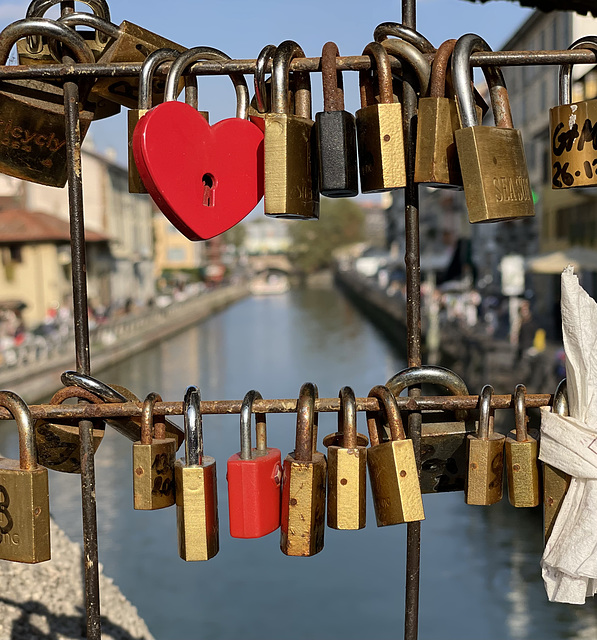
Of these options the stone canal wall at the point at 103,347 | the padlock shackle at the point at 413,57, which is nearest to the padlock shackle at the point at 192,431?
the padlock shackle at the point at 413,57

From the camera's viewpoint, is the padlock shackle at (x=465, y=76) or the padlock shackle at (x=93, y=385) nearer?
the padlock shackle at (x=465, y=76)

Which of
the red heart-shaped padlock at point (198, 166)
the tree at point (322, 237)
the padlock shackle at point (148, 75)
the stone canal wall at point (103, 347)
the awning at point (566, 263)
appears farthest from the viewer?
the tree at point (322, 237)

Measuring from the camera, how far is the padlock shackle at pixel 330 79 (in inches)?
46.6

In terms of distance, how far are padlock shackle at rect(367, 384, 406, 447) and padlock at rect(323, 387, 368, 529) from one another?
0.04 metres

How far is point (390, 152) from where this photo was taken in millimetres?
1169

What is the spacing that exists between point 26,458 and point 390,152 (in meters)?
0.68

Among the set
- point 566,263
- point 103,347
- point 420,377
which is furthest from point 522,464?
point 103,347

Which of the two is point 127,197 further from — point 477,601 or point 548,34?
point 477,601

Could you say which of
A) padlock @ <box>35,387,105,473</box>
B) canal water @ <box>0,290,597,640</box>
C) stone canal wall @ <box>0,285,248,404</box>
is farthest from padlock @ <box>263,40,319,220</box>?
stone canal wall @ <box>0,285,248,404</box>

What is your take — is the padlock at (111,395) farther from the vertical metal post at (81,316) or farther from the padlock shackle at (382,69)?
the padlock shackle at (382,69)

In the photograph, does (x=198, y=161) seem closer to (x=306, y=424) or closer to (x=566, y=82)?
(x=306, y=424)

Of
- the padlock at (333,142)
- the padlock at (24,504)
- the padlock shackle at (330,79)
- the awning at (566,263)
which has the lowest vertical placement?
the padlock at (24,504)

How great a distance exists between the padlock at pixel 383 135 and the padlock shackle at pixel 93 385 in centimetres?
50

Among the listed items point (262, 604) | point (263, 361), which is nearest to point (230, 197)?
point (262, 604)
